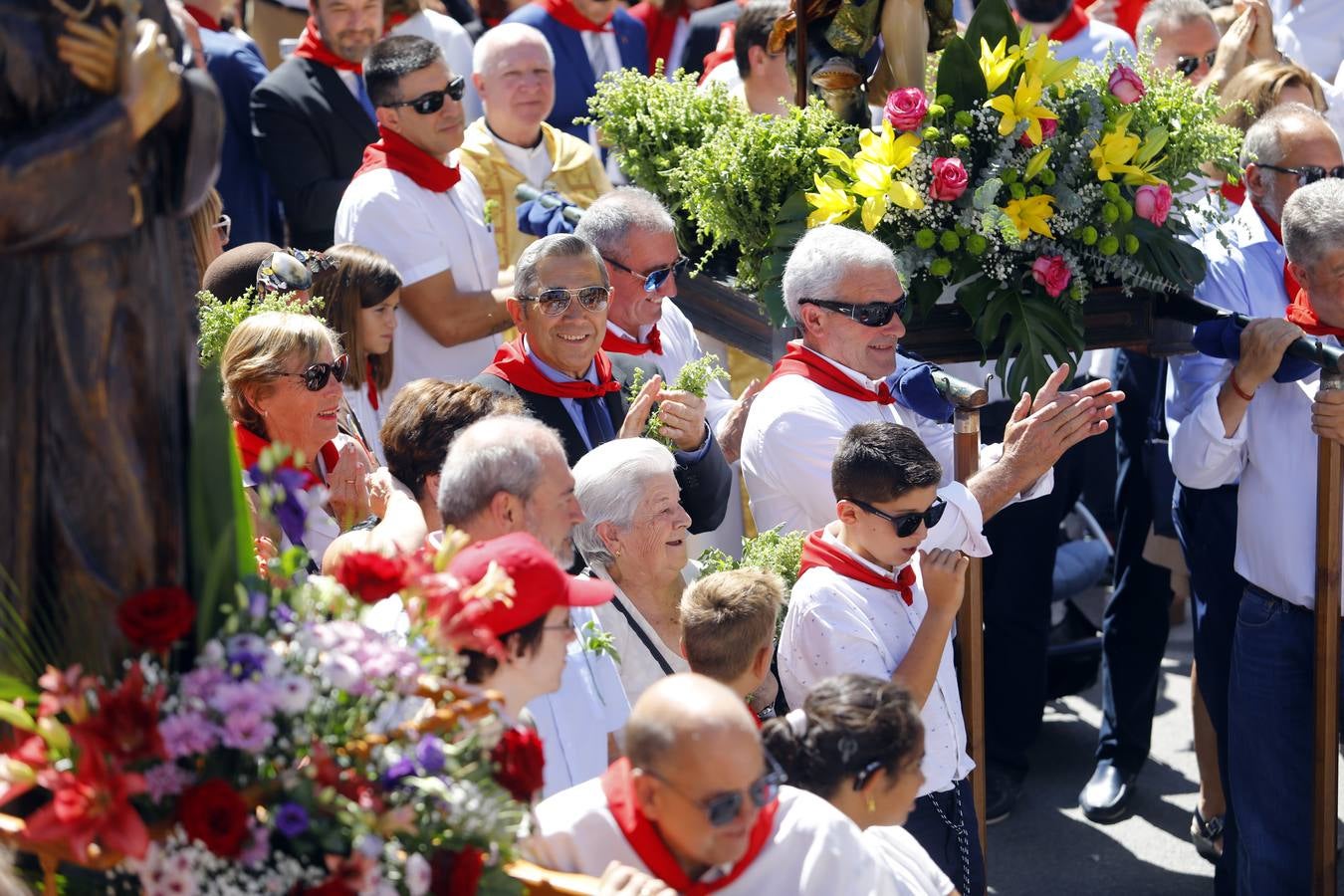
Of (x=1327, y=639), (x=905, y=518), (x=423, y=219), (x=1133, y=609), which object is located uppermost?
(x=423, y=219)

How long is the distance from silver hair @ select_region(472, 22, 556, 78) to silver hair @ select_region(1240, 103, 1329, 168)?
8.70ft

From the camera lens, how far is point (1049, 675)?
722cm

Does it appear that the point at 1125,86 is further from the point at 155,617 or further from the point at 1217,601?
the point at 155,617

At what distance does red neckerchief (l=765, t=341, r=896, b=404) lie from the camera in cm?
A: 510

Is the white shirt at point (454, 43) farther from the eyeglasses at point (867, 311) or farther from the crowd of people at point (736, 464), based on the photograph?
the eyeglasses at point (867, 311)

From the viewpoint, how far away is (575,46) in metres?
8.36

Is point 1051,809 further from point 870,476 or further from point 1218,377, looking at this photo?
point 870,476

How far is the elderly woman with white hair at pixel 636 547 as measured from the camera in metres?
4.30

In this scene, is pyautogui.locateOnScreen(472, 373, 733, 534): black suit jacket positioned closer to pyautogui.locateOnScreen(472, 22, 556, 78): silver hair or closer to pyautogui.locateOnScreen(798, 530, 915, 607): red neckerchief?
pyautogui.locateOnScreen(798, 530, 915, 607): red neckerchief

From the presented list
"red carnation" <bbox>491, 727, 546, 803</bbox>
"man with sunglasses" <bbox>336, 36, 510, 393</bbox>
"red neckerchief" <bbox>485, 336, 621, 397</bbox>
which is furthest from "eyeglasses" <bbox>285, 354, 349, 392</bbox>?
"red carnation" <bbox>491, 727, 546, 803</bbox>

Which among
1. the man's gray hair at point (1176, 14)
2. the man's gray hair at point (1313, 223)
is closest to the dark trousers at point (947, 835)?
the man's gray hair at point (1313, 223)

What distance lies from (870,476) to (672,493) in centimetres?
48

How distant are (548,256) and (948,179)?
1.18 meters

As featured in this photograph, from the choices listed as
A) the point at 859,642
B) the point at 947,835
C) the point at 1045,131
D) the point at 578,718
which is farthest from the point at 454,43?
the point at 578,718
